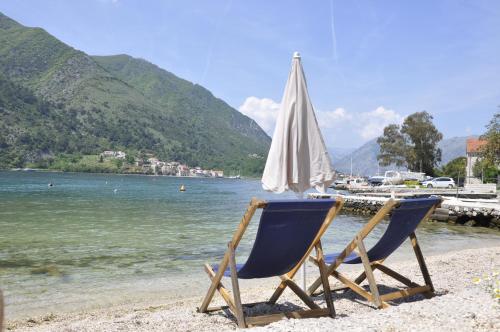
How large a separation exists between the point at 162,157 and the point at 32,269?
18232cm

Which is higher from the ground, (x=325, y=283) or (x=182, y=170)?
(x=182, y=170)

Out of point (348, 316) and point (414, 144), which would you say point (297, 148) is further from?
point (414, 144)

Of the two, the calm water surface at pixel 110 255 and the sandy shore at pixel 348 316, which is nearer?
the sandy shore at pixel 348 316

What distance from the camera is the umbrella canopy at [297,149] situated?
5.28m

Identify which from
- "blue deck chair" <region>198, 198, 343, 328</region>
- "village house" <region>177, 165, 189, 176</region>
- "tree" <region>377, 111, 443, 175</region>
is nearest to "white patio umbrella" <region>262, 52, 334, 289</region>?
"blue deck chair" <region>198, 198, 343, 328</region>

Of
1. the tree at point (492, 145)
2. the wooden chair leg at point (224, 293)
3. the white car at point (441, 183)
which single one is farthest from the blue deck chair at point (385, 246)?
the white car at point (441, 183)

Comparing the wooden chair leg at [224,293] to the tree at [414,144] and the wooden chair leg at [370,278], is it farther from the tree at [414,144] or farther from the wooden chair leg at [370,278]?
the tree at [414,144]

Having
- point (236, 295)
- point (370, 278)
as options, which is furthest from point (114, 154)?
point (236, 295)

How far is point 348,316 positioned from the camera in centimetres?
462

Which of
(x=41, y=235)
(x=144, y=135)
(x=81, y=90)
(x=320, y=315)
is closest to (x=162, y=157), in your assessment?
(x=144, y=135)

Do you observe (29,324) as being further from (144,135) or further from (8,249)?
(144,135)

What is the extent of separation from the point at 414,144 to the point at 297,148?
70.3m

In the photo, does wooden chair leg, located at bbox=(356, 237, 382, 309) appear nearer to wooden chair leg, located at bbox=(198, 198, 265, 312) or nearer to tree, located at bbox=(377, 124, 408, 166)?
wooden chair leg, located at bbox=(198, 198, 265, 312)

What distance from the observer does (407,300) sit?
5.65 m
